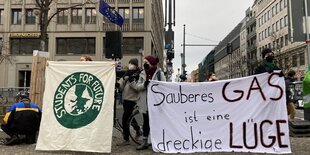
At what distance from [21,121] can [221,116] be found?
4093 millimetres

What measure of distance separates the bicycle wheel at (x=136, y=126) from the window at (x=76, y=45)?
126ft

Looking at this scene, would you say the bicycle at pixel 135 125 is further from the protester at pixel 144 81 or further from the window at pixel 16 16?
the window at pixel 16 16

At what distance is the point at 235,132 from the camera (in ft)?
21.4

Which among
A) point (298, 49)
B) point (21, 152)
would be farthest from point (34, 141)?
point (298, 49)

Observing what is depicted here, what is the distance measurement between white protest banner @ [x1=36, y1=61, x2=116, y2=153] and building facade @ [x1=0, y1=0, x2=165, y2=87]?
36808mm

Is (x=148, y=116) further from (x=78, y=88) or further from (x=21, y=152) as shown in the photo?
(x=21, y=152)

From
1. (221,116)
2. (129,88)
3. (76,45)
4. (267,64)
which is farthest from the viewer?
(76,45)

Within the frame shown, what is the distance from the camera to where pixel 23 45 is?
4709 centimetres

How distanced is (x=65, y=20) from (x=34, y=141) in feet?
130

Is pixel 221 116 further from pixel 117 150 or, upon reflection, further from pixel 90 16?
pixel 90 16

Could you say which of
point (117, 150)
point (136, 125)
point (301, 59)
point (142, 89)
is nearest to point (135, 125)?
point (136, 125)

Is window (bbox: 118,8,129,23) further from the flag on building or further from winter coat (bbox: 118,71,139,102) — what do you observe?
winter coat (bbox: 118,71,139,102)

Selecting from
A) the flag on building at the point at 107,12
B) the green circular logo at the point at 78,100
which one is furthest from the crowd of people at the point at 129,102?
the flag on building at the point at 107,12

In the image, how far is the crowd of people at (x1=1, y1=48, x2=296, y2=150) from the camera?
23.8ft
